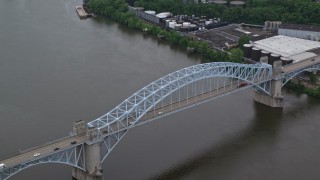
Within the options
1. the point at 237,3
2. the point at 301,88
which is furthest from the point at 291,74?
the point at 237,3

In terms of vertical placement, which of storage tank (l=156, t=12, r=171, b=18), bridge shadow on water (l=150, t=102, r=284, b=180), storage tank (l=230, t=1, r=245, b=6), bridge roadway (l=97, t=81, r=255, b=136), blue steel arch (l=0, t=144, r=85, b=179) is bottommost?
bridge shadow on water (l=150, t=102, r=284, b=180)

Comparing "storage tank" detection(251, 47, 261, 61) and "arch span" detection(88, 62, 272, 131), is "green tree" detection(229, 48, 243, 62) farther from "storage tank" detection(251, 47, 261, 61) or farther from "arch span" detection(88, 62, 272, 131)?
"arch span" detection(88, 62, 272, 131)

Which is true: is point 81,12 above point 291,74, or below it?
above

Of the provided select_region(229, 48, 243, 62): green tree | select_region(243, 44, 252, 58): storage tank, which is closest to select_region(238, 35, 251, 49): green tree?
select_region(243, 44, 252, 58): storage tank

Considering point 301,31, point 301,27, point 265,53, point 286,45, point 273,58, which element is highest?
point 301,27

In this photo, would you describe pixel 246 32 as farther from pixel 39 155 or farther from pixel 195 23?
pixel 39 155

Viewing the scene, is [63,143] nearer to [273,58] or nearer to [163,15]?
[273,58]
